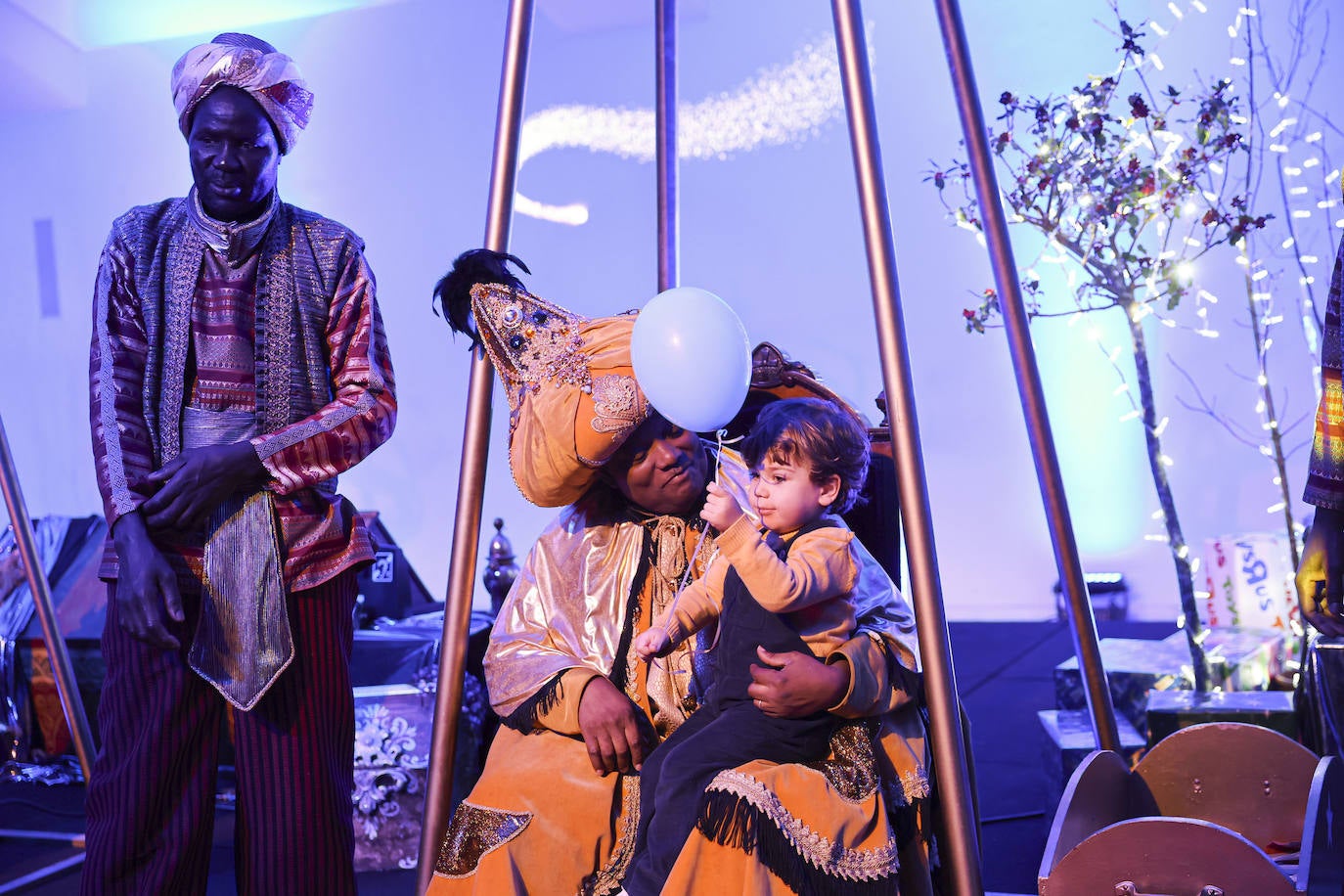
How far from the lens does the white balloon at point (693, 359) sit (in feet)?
4.66

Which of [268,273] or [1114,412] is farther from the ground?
[268,273]

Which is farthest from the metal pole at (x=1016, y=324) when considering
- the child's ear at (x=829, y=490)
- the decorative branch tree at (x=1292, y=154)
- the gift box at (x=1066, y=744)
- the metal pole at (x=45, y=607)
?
the decorative branch tree at (x=1292, y=154)

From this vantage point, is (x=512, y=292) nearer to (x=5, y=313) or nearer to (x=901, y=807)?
(x=901, y=807)

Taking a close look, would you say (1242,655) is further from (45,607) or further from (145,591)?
(45,607)

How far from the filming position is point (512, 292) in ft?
5.42

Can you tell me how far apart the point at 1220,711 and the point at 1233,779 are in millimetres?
648

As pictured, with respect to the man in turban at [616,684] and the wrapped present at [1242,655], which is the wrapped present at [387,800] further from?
the wrapped present at [1242,655]

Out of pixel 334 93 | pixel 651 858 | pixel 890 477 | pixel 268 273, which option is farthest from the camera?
pixel 334 93

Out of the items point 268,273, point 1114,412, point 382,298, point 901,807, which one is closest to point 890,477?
point 901,807

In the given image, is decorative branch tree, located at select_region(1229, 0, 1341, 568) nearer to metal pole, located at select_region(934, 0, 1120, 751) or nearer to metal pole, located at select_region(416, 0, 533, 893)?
metal pole, located at select_region(934, 0, 1120, 751)

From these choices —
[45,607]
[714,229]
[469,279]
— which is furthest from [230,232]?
[714,229]

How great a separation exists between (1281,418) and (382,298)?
3829 mm

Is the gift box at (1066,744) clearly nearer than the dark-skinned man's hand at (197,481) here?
No

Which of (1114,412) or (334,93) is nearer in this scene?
(1114,412)
